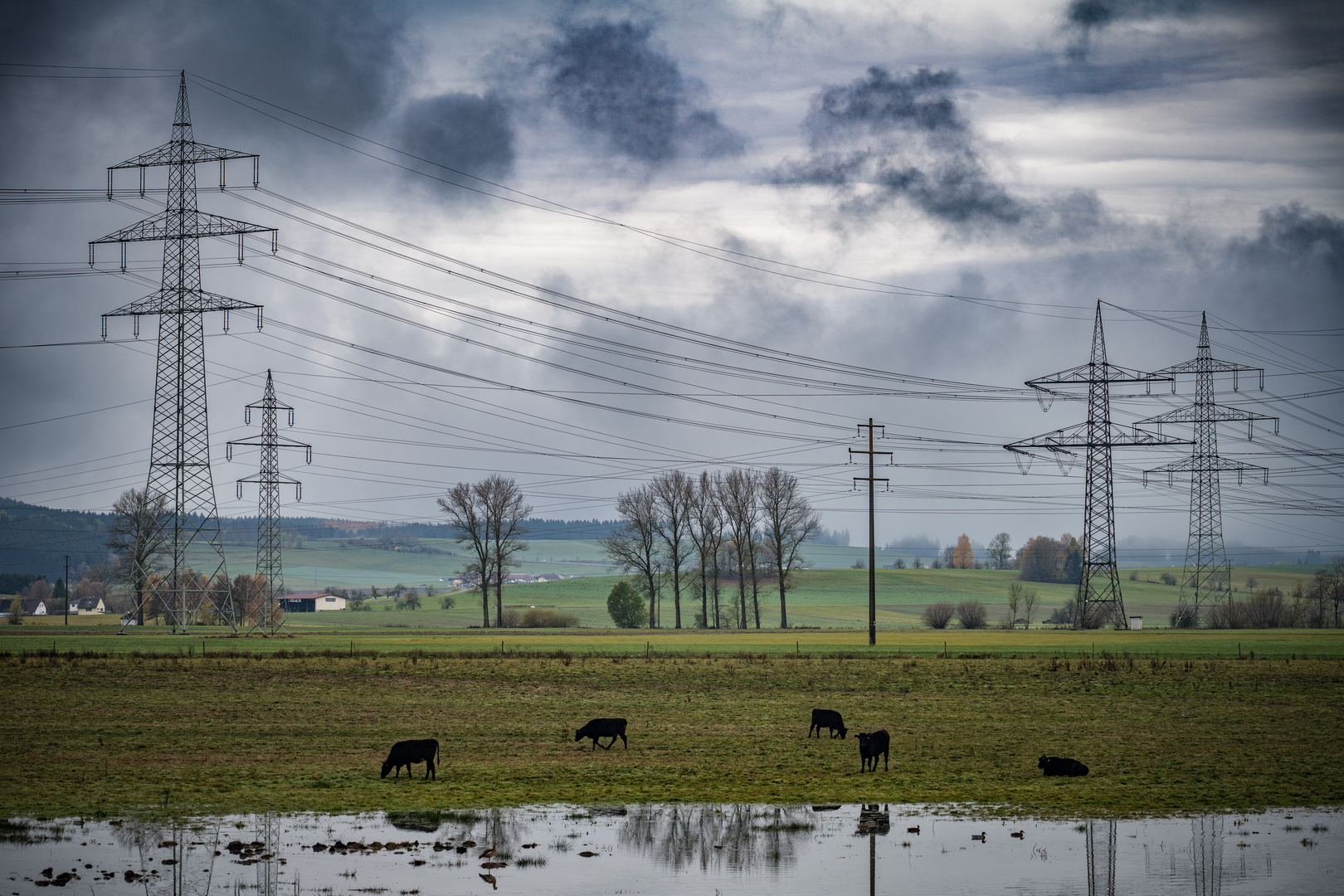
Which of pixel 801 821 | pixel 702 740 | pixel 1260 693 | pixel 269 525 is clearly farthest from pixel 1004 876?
pixel 269 525

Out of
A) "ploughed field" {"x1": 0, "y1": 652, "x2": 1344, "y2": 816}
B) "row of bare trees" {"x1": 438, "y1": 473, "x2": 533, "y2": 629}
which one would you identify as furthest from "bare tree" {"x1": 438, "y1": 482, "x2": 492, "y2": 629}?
"ploughed field" {"x1": 0, "y1": 652, "x2": 1344, "y2": 816}

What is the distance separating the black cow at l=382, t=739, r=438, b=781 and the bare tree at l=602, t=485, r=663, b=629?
9708 centimetres

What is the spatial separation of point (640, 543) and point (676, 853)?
4175 inches

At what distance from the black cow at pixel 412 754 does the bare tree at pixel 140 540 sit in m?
52.9

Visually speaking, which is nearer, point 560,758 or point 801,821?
point 801,821

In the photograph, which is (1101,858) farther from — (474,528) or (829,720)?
(474,528)

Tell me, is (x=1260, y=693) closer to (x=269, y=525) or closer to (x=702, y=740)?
(x=702, y=740)

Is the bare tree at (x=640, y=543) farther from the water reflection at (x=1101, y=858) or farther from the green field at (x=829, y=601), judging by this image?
the water reflection at (x=1101, y=858)

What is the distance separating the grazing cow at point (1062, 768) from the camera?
2081 centimetres

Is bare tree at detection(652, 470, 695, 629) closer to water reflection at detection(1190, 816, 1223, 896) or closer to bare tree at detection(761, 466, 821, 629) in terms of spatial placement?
bare tree at detection(761, 466, 821, 629)

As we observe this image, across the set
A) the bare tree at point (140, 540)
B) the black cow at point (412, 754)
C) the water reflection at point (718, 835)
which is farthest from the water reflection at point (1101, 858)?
the bare tree at point (140, 540)

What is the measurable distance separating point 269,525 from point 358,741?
5241 centimetres

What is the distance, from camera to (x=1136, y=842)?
1521 centimetres

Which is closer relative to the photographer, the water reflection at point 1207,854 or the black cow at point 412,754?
the water reflection at point 1207,854
